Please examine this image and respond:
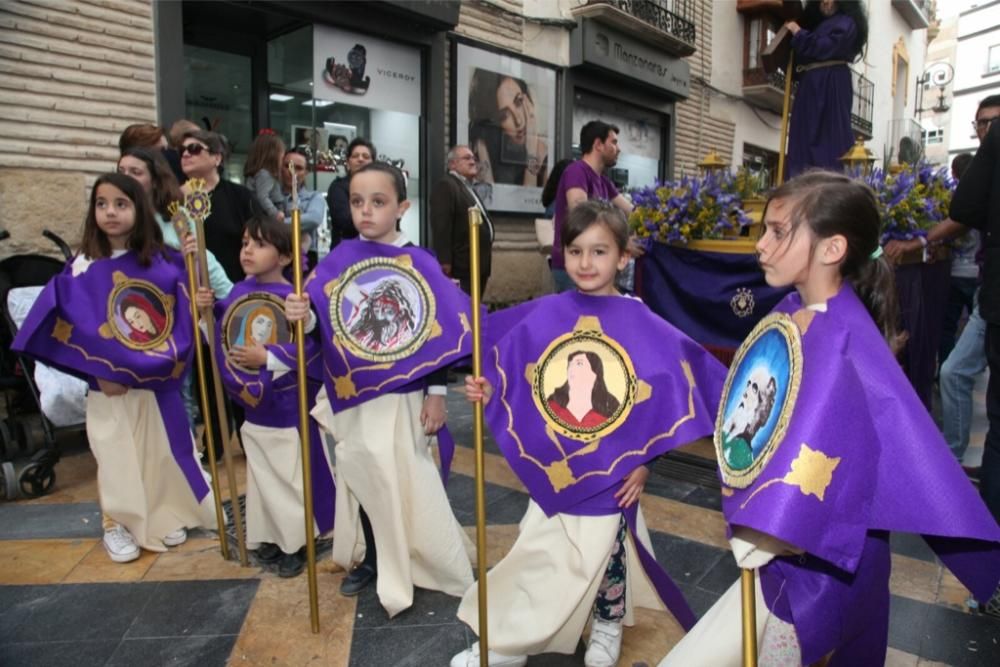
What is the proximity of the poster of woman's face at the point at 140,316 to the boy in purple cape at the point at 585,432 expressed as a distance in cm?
164

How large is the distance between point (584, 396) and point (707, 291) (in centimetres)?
223

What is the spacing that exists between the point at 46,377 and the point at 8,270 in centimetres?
72

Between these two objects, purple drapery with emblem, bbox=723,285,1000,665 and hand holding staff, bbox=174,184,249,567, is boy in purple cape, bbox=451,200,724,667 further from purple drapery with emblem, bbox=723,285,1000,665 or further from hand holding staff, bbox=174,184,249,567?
hand holding staff, bbox=174,184,249,567

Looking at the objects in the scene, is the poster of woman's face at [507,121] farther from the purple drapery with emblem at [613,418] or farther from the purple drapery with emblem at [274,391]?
the purple drapery with emblem at [613,418]

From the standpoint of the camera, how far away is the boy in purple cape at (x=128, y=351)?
2.98 m

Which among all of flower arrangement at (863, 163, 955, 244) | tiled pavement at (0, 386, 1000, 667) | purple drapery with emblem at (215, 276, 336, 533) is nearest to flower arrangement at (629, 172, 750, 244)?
flower arrangement at (863, 163, 955, 244)

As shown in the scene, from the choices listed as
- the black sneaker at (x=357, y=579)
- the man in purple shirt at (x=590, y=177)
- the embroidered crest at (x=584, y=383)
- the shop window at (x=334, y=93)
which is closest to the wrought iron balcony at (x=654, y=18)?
the shop window at (x=334, y=93)

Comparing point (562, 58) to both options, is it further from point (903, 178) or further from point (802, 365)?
point (802, 365)

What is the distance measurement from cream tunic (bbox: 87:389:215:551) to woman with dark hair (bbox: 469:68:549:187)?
628 centimetres

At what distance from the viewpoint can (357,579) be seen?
2814 millimetres

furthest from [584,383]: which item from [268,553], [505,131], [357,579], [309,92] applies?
[505,131]

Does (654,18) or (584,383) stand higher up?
(654,18)

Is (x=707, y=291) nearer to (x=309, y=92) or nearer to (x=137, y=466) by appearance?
(x=137, y=466)

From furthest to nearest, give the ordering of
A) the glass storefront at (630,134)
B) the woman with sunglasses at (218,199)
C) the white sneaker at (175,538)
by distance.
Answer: the glass storefront at (630,134), the woman with sunglasses at (218,199), the white sneaker at (175,538)
